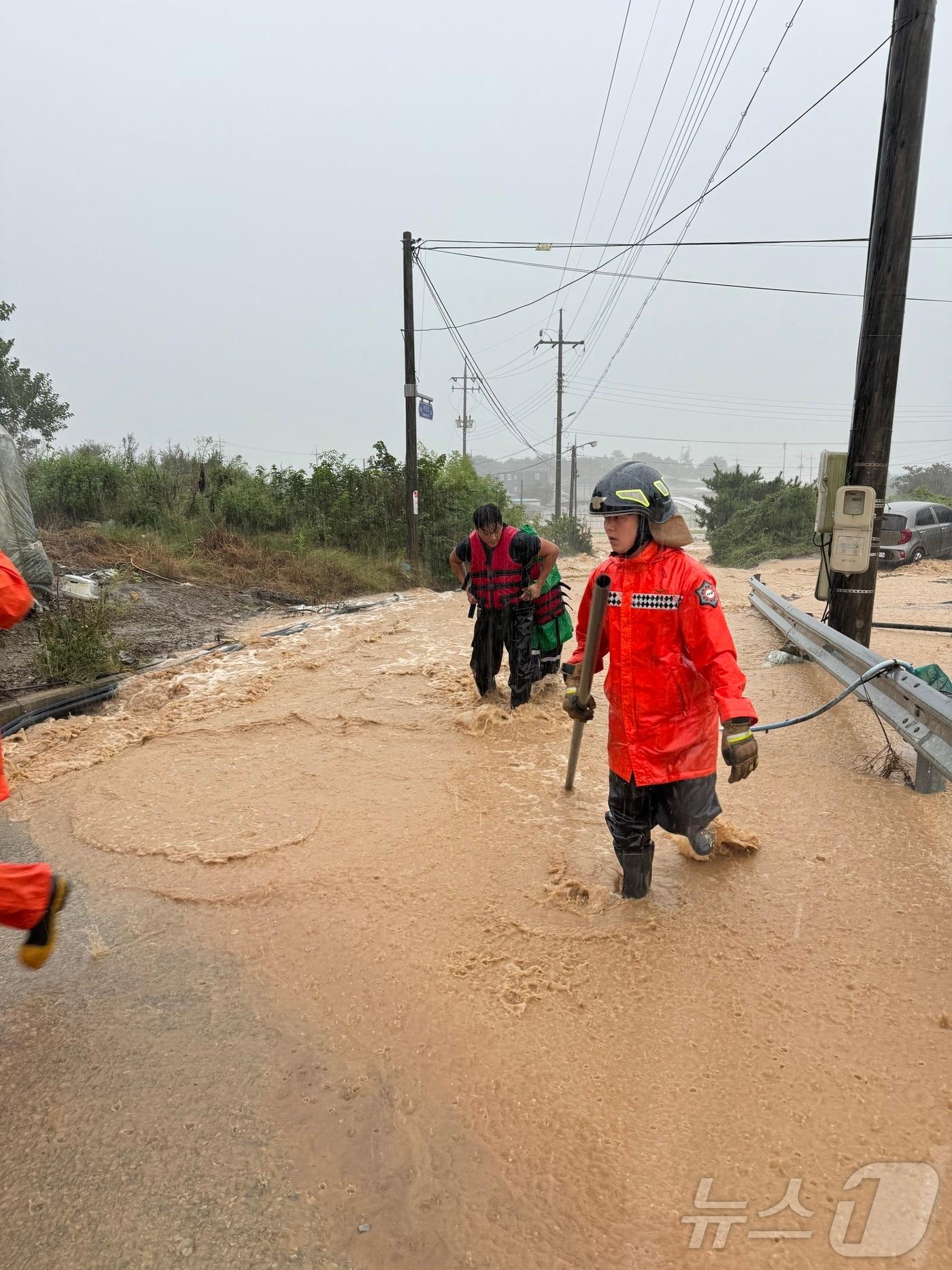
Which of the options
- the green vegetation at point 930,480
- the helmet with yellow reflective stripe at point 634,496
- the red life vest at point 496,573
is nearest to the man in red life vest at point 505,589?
the red life vest at point 496,573

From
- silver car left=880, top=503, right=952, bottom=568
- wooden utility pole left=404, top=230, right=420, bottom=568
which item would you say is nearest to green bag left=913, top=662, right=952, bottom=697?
wooden utility pole left=404, top=230, right=420, bottom=568

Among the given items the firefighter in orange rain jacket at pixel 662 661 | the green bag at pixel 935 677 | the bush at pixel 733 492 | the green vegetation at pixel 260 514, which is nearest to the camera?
the firefighter in orange rain jacket at pixel 662 661

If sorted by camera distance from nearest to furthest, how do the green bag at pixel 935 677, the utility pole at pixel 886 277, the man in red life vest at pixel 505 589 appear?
the green bag at pixel 935 677, the utility pole at pixel 886 277, the man in red life vest at pixel 505 589

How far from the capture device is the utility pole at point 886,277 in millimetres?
5875

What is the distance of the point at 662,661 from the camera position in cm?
307

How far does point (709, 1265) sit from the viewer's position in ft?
5.98

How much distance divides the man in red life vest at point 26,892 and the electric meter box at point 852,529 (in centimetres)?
594

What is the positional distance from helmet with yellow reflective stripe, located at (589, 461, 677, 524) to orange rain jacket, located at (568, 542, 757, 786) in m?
0.14

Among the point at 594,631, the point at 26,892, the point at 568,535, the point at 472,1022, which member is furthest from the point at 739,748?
the point at 568,535

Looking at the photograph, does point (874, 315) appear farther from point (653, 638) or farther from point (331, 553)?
point (331, 553)

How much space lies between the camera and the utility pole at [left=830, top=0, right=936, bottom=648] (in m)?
5.88

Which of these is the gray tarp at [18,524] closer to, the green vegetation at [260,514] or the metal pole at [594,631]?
the green vegetation at [260,514]

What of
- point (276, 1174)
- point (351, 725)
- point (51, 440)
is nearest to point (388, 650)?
point (351, 725)

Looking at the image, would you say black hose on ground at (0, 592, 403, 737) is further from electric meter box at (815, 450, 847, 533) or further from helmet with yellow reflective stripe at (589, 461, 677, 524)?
electric meter box at (815, 450, 847, 533)
